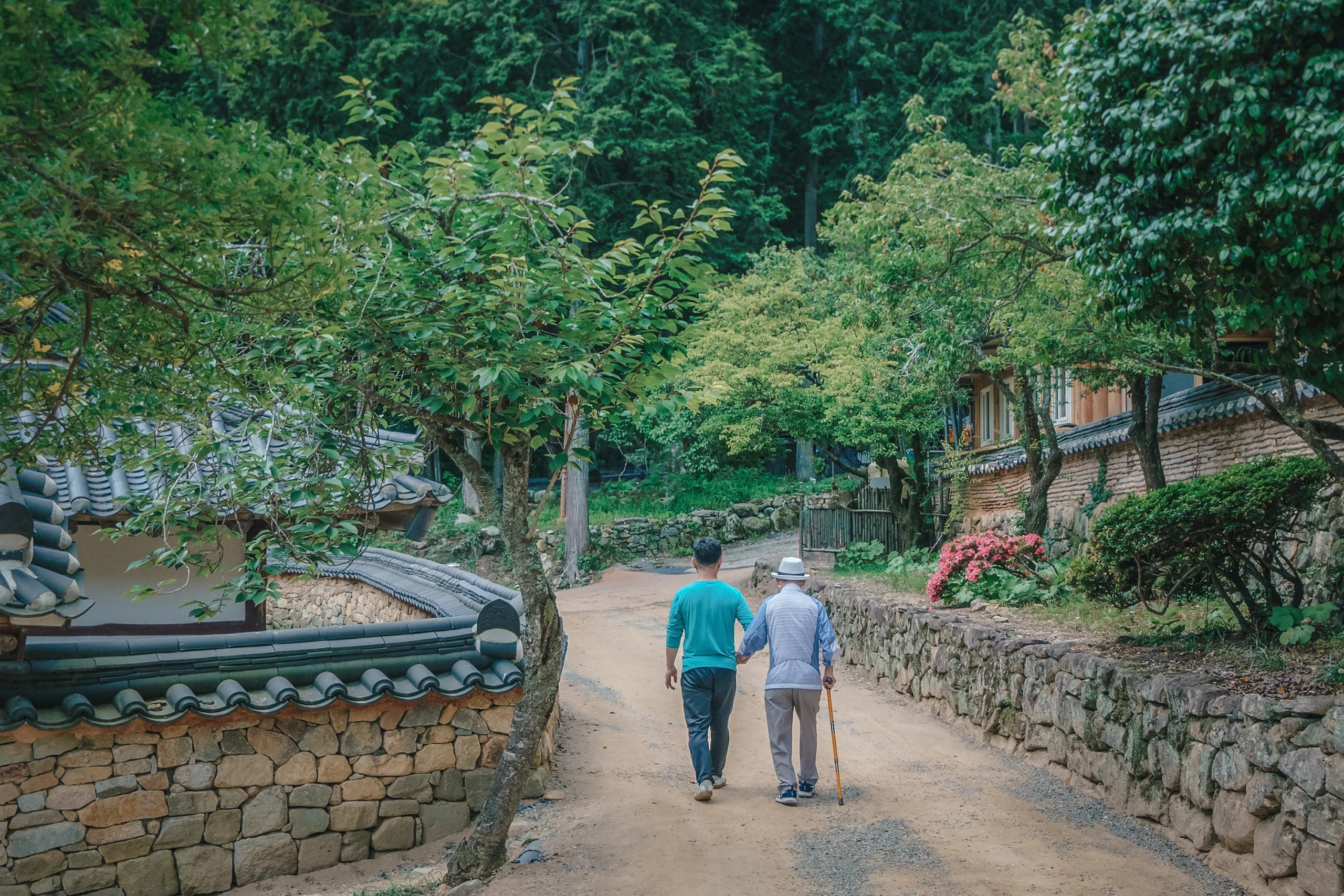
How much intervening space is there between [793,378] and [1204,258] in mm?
12575

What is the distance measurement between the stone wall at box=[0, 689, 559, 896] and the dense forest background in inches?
667

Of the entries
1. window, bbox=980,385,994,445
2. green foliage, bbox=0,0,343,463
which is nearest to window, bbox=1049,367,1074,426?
window, bbox=980,385,994,445

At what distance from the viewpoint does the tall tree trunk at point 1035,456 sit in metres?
12.0

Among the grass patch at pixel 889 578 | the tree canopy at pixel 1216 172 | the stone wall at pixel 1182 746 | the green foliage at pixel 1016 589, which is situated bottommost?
the stone wall at pixel 1182 746

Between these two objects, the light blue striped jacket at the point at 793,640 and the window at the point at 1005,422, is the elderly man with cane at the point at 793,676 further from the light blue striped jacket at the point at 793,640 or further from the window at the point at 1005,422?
the window at the point at 1005,422

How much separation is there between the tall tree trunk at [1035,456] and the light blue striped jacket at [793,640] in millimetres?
6486

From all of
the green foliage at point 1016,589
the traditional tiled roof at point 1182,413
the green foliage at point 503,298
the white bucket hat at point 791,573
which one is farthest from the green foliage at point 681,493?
the green foliage at point 503,298

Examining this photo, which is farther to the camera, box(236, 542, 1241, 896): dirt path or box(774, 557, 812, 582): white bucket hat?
box(774, 557, 812, 582): white bucket hat

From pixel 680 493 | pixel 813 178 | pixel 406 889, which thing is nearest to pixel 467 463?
pixel 406 889

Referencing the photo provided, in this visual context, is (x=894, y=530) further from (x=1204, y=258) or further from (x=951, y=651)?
(x=1204, y=258)

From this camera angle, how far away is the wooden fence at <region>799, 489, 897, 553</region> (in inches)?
798

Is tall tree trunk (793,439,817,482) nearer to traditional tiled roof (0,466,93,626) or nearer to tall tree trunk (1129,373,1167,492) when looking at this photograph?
tall tree trunk (1129,373,1167,492)

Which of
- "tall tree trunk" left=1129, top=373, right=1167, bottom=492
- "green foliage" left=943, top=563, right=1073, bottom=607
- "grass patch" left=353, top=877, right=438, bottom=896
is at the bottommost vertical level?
"grass patch" left=353, top=877, right=438, bottom=896

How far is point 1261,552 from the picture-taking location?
346 inches
